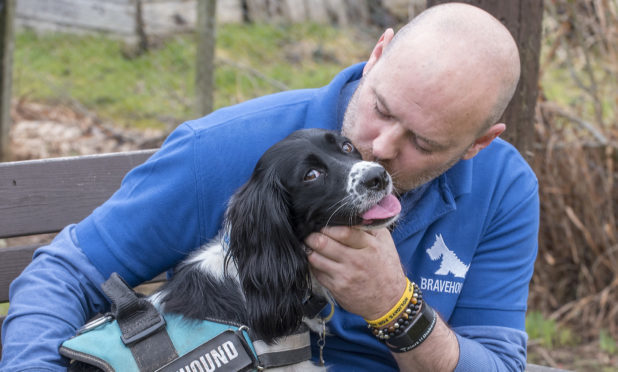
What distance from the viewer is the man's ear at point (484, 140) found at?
→ 2.30 m

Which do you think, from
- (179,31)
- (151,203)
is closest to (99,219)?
(151,203)

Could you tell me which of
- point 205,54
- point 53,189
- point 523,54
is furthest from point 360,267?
point 205,54

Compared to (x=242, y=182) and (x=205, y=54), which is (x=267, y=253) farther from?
(x=205, y=54)

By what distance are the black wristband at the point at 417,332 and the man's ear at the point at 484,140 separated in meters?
0.55

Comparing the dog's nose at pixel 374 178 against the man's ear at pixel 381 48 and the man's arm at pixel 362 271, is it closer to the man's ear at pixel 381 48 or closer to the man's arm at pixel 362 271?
the man's arm at pixel 362 271

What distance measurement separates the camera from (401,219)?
2.32 meters

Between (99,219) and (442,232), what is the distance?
109cm

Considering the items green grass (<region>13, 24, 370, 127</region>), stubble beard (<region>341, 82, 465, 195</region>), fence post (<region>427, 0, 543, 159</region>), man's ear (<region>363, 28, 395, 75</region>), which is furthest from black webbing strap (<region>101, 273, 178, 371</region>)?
green grass (<region>13, 24, 370, 127</region>)

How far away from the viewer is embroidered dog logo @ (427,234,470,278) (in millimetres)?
2348

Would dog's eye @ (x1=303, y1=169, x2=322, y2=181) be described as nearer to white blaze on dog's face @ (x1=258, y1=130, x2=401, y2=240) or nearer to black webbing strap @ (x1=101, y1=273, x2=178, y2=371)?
white blaze on dog's face @ (x1=258, y1=130, x2=401, y2=240)

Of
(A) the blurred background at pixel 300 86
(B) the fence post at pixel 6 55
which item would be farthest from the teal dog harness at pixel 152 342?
(B) the fence post at pixel 6 55

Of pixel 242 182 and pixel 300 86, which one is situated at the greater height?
pixel 242 182

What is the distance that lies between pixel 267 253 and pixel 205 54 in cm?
259

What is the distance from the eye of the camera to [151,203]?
84.7 inches
